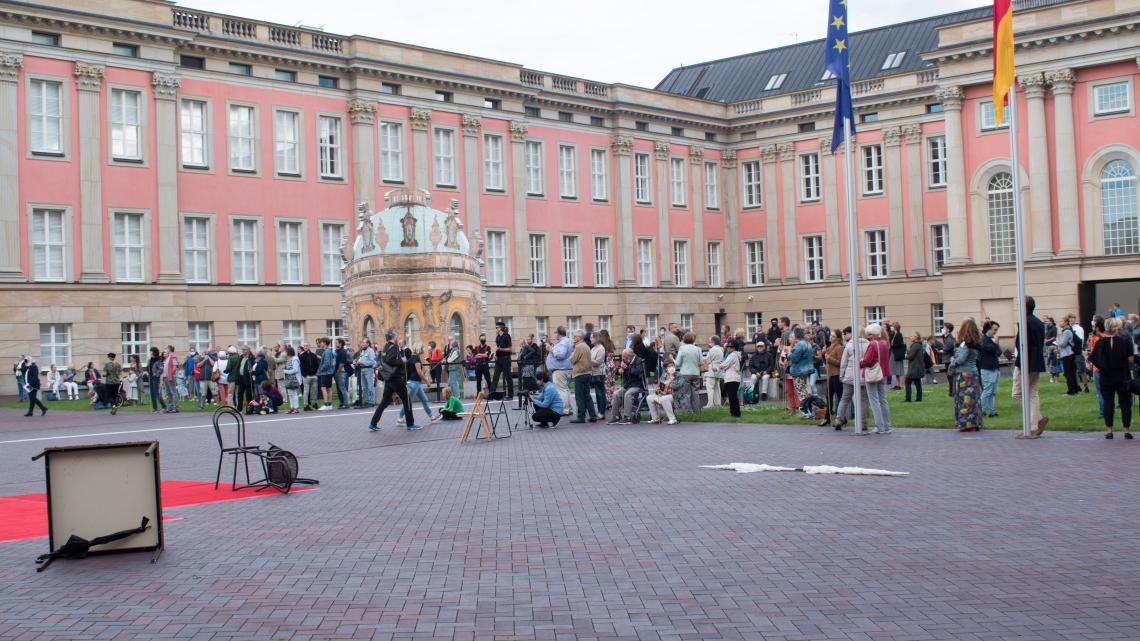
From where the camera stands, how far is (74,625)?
8.07 meters

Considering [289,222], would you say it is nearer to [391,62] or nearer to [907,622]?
[391,62]

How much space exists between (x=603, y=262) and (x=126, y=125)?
85.2ft

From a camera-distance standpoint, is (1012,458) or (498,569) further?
(1012,458)

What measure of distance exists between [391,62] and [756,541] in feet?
147

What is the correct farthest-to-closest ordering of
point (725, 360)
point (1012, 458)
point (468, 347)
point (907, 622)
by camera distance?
point (468, 347), point (725, 360), point (1012, 458), point (907, 622)

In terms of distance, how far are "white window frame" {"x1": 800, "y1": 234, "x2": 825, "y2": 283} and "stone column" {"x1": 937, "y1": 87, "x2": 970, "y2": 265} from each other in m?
13.7

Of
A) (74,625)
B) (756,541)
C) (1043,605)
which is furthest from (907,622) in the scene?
(74,625)

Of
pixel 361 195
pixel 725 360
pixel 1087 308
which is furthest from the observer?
pixel 361 195

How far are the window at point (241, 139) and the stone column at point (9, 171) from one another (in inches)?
339

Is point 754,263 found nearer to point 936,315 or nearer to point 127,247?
point 936,315

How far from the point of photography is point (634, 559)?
9.87 meters

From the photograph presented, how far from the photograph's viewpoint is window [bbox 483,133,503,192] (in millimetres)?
56656

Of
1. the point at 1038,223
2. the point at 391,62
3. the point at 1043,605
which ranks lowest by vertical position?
the point at 1043,605

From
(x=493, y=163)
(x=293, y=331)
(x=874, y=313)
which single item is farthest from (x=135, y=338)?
(x=874, y=313)
